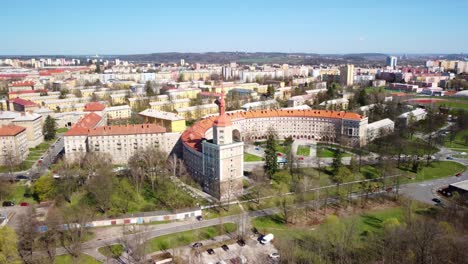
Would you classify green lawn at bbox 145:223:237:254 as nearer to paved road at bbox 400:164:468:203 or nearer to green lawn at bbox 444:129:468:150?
paved road at bbox 400:164:468:203

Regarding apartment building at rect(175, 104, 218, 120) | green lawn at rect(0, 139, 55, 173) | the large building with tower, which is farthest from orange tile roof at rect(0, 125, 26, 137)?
apartment building at rect(175, 104, 218, 120)

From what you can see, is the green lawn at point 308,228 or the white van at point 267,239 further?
the green lawn at point 308,228

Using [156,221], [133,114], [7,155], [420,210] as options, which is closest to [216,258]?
[156,221]

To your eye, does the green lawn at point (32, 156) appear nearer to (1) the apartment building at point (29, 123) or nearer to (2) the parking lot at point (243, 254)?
(1) the apartment building at point (29, 123)

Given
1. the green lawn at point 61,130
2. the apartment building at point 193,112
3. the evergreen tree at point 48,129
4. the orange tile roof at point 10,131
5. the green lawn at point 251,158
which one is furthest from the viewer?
the apartment building at point 193,112

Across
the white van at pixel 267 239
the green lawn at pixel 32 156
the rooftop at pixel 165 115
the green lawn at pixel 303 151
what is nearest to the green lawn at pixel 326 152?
the green lawn at pixel 303 151

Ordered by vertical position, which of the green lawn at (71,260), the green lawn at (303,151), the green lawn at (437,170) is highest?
the green lawn at (303,151)

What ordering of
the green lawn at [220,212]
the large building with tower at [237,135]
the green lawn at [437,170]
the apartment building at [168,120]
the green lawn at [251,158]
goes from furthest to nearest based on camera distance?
the apartment building at [168,120] < the green lawn at [251,158] < the green lawn at [437,170] < the large building with tower at [237,135] < the green lawn at [220,212]

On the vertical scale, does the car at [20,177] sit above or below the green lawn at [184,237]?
above
